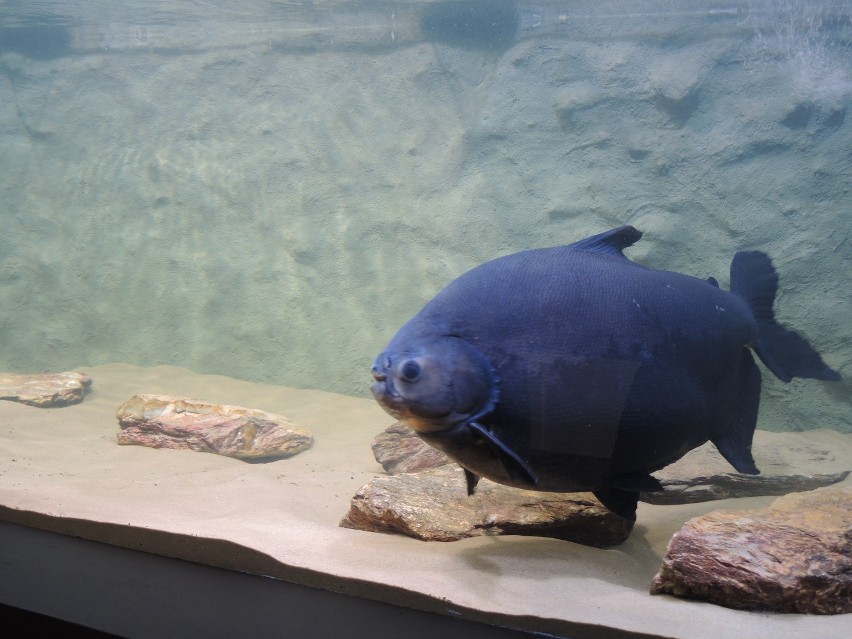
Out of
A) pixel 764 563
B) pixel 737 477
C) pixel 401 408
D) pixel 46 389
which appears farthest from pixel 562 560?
pixel 46 389

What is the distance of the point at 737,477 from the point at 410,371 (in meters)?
2.28

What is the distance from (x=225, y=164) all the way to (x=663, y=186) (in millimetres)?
6174

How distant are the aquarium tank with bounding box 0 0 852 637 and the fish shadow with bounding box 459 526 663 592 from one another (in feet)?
5.99

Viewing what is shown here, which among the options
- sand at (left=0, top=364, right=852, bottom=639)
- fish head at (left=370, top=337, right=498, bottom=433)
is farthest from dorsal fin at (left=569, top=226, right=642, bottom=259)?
sand at (left=0, top=364, right=852, bottom=639)

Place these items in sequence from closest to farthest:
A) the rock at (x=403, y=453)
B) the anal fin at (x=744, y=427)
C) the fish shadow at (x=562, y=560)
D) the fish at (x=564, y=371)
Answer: the fish at (x=564, y=371)
the fish shadow at (x=562, y=560)
the anal fin at (x=744, y=427)
the rock at (x=403, y=453)

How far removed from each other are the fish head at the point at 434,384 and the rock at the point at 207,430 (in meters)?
3.10

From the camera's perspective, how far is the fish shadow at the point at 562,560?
186 cm

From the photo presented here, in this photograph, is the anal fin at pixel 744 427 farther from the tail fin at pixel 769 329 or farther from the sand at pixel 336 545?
the sand at pixel 336 545

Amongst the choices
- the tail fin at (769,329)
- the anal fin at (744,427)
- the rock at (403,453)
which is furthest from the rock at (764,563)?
the rock at (403,453)

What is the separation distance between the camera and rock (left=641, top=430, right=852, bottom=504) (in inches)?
115

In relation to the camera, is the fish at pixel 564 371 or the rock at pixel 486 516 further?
the rock at pixel 486 516

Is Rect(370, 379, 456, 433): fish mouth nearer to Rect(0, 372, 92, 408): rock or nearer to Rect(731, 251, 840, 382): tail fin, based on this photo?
Rect(731, 251, 840, 382): tail fin

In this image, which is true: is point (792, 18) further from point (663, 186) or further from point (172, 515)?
point (172, 515)

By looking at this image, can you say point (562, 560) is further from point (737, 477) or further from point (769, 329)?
point (737, 477)
